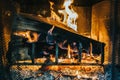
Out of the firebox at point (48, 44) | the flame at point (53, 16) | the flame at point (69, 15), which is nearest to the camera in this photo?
the firebox at point (48, 44)

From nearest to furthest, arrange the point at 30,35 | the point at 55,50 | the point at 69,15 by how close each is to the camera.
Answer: the point at 30,35 < the point at 55,50 < the point at 69,15

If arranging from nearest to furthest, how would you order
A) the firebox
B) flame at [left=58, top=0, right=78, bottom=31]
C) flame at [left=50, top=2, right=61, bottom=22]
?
the firebox
flame at [left=58, top=0, right=78, bottom=31]
flame at [left=50, top=2, right=61, bottom=22]

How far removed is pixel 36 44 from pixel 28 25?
0.99ft

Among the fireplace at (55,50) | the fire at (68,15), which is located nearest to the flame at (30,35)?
the fireplace at (55,50)

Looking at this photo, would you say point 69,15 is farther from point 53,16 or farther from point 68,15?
point 53,16

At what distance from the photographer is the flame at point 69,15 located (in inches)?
130

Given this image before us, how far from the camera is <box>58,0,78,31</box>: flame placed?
3307mm

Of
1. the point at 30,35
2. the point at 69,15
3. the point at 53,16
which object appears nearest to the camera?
the point at 30,35

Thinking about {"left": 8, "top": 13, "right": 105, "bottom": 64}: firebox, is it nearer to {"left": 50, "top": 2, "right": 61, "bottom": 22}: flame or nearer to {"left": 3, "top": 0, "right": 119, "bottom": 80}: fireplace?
{"left": 3, "top": 0, "right": 119, "bottom": 80}: fireplace

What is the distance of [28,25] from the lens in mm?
2867

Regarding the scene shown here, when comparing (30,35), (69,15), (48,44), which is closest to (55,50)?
(48,44)

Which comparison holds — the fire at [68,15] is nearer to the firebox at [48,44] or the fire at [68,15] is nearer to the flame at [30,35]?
the firebox at [48,44]

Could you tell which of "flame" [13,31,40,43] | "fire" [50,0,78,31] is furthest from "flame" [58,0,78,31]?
"flame" [13,31,40,43]

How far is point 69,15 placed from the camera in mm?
3328
